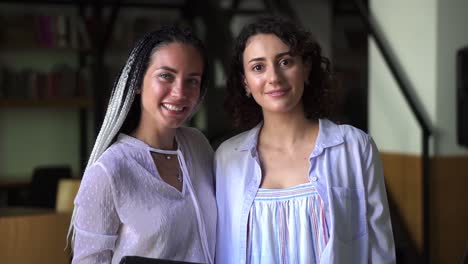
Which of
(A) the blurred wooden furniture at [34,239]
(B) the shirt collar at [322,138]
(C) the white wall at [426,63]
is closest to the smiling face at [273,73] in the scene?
(B) the shirt collar at [322,138]

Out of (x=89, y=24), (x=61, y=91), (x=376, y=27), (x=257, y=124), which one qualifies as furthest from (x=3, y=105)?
(x=257, y=124)

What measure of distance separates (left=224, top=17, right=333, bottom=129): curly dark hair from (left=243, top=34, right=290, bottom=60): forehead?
1 cm

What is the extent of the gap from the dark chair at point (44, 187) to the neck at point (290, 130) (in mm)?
4061

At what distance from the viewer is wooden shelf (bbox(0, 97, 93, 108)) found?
6.53 m

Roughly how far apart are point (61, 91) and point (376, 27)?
11.1 feet

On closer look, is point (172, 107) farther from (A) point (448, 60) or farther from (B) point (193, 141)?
(A) point (448, 60)

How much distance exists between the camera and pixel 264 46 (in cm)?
201

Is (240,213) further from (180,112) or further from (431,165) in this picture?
(431,165)

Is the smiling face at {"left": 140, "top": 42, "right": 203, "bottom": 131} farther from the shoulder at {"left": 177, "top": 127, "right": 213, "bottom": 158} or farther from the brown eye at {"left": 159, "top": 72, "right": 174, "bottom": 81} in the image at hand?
the shoulder at {"left": 177, "top": 127, "right": 213, "bottom": 158}

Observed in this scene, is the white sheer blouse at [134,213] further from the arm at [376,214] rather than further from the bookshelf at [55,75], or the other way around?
the bookshelf at [55,75]

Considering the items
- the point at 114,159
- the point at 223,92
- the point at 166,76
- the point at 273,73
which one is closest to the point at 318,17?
the point at 223,92

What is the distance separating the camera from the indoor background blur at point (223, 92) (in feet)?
14.9

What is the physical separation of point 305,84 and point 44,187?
420 centimetres

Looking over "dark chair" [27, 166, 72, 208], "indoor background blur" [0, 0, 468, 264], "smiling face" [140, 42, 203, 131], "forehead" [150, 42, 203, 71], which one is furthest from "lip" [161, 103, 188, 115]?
"dark chair" [27, 166, 72, 208]
